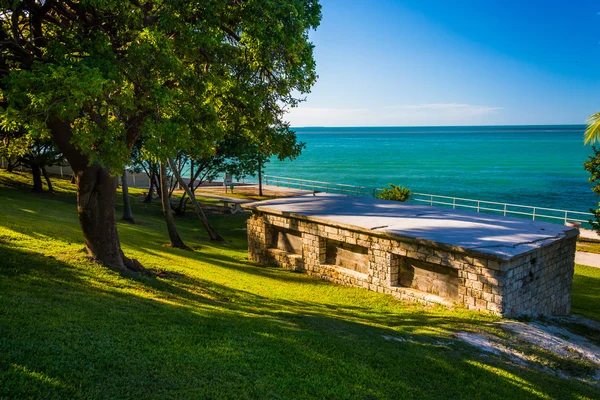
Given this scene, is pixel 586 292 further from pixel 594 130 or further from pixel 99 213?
pixel 99 213

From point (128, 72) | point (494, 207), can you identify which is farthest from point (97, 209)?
point (494, 207)

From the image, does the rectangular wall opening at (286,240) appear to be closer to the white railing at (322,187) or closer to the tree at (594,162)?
the tree at (594,162)

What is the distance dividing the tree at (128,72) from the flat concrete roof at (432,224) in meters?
4.40

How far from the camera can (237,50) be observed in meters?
12.3

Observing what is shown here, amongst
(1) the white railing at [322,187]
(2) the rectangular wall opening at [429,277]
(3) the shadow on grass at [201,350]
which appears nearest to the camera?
(3) the shadow on grass at [201,350]

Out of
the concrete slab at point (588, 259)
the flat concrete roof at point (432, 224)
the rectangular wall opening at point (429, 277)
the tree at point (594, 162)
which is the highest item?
the tree at point (594, 162)

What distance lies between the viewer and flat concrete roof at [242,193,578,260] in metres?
11.6

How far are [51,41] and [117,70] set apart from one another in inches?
71.3

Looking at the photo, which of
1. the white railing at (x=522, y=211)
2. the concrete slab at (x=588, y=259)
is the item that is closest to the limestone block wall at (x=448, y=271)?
the white railing at (x=522, y=211)

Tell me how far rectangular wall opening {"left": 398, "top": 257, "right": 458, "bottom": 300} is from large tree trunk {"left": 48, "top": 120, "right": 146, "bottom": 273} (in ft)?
24.1

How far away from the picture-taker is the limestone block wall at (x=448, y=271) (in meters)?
11.1

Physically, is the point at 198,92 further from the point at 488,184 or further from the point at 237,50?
the point at 488,184

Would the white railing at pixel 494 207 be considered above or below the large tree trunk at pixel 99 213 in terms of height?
below

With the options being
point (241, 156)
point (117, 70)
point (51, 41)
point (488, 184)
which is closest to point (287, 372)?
point (117, 70)
